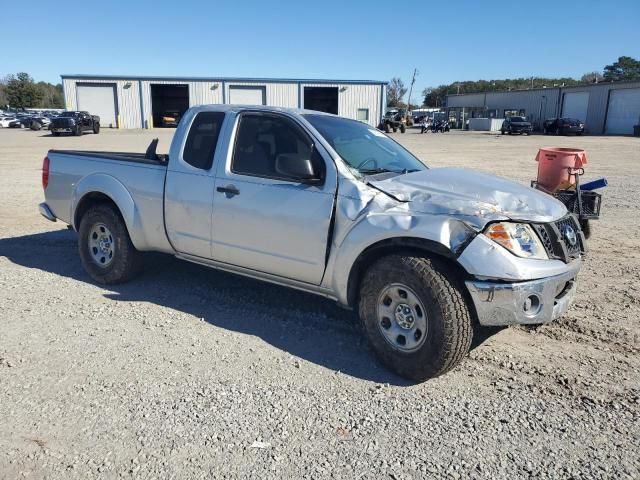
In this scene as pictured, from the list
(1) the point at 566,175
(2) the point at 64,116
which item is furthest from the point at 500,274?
(2) the point at 64,116

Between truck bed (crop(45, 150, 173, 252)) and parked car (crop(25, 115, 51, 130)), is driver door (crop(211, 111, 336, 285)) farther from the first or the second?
parked car (crop(25, 115, 51, 130))

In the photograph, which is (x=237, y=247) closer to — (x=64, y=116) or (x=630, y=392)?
(x=630, y=392)

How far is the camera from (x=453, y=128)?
72.5 meters

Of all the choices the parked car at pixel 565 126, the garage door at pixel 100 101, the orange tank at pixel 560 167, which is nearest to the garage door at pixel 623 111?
the parked car at pixel 565 126

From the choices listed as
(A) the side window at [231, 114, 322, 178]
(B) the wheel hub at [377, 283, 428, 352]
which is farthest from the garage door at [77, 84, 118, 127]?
(B) the wheel hub at [377, 283, 428, 352]

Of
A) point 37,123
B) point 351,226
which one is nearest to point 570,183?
point 351,226

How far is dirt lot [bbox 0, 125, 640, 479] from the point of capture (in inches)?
117

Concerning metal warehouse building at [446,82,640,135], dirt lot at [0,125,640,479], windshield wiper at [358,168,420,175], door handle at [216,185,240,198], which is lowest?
dirt lot at [0,125,640,479]

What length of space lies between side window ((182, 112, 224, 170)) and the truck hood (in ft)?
5.61

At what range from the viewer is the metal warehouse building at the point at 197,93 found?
5272 cm

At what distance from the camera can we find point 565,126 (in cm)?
4831

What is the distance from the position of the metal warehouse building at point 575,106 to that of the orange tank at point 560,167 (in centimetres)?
4933

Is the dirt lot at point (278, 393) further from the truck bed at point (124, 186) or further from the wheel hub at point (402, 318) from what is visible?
the truck bed at point (124, 186)

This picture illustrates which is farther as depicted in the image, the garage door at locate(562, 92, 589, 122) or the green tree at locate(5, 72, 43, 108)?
the green tree at locate(5, 72, 43, 108)
